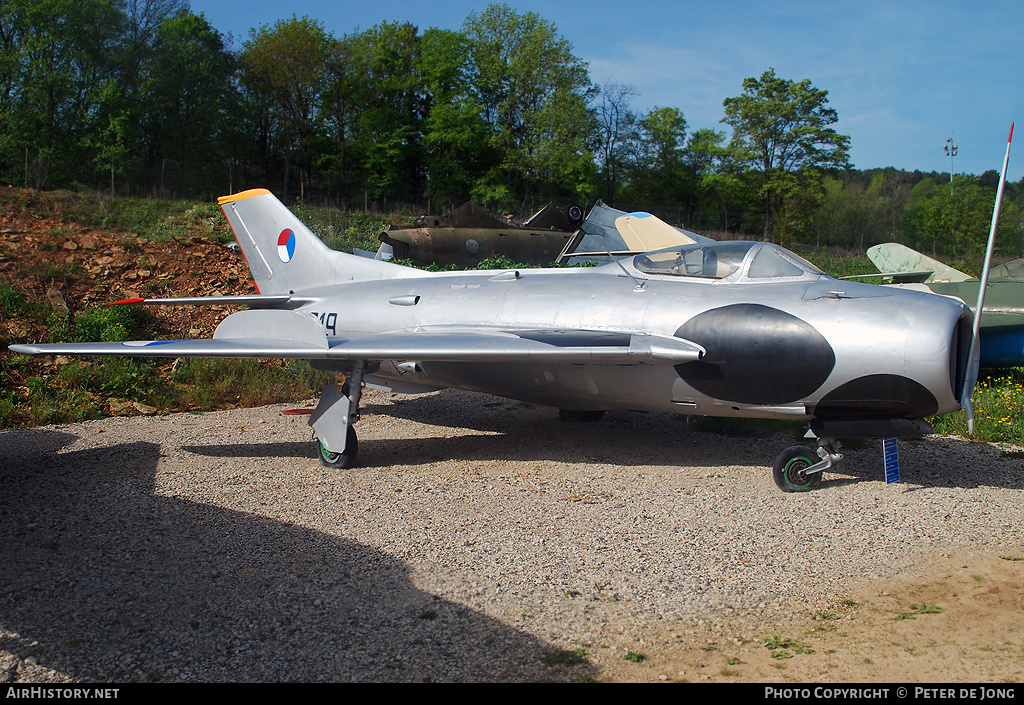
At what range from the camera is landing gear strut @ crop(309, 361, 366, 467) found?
24.1 ft

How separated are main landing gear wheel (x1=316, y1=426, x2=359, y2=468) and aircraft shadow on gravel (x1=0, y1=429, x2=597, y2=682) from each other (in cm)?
157

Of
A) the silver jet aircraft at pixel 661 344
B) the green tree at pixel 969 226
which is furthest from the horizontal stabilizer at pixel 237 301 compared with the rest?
the green tree at pixel 969 226

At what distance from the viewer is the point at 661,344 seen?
619 centimetres

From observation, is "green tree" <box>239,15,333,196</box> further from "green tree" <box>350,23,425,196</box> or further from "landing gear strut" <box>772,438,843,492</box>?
"landing gear strut" <box>772,438,843,492</box>

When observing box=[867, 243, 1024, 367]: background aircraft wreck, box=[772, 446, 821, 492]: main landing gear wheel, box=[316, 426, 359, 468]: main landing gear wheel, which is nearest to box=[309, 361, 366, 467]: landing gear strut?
box=[316, 426, 359, 468]: main landing gear wheel

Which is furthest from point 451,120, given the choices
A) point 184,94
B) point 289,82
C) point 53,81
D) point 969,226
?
point 969,226

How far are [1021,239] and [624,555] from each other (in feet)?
217

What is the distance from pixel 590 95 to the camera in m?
45.8

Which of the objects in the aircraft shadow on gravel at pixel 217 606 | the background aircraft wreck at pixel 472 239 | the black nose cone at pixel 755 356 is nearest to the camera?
the aircraft shadow on gravel at pixel 217 606

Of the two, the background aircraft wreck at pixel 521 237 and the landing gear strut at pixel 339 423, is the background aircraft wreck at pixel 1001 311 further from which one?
the landing gear strut at pixel 339 423

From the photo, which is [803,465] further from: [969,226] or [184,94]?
[969,226]

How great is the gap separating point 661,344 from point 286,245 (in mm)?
6739

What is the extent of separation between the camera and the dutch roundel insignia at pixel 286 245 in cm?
1034

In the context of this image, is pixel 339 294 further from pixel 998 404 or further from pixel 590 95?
pixel 590 95
